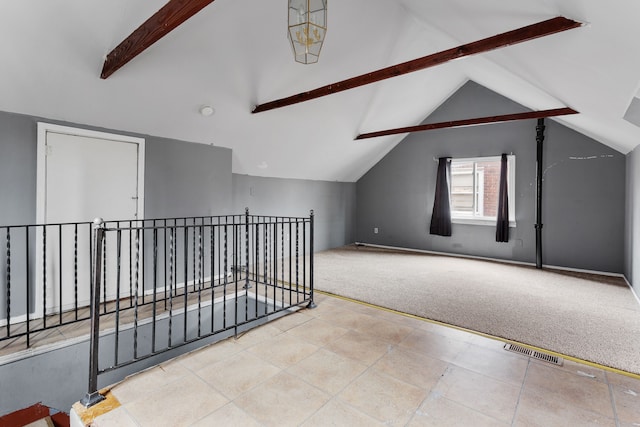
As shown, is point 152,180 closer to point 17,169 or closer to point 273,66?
point 17,169

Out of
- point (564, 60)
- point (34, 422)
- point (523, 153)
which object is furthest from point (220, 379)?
point (523, 153)

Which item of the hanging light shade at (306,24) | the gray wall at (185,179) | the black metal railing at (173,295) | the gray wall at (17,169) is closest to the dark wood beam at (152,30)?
the hanging light shade at (306,24)

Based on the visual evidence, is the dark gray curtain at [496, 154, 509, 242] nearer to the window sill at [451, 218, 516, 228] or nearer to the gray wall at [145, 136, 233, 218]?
the window sill at [451, 218, 516, 228]

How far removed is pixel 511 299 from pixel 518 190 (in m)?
2.82

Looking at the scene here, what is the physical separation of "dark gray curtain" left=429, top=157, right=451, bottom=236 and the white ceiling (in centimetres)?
174

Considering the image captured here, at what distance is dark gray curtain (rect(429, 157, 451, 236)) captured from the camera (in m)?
6.64

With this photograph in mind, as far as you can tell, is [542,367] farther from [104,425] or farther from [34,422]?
[34,422]

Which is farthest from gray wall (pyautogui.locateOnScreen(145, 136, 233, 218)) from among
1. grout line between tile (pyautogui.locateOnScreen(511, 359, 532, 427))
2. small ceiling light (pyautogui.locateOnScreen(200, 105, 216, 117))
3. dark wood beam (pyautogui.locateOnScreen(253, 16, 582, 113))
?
grout line between tile (pyautogui.locateOnScreen(511, 359, 532, 427))

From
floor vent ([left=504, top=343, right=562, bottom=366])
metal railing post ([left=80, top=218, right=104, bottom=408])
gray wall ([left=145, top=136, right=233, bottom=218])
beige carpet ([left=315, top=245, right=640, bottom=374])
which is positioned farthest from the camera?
gray wall ([left=145, top=136, right=233, bottom=218])

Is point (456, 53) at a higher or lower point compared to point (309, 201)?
higher

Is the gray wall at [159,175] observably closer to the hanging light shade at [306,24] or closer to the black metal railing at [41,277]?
the black metal railing at [41,277]

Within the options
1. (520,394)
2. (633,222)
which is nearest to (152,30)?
(520,394)

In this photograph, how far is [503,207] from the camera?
5.98m

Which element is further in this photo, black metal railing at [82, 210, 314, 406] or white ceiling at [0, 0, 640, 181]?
black metal railing at [82, 210, 314, 406]
